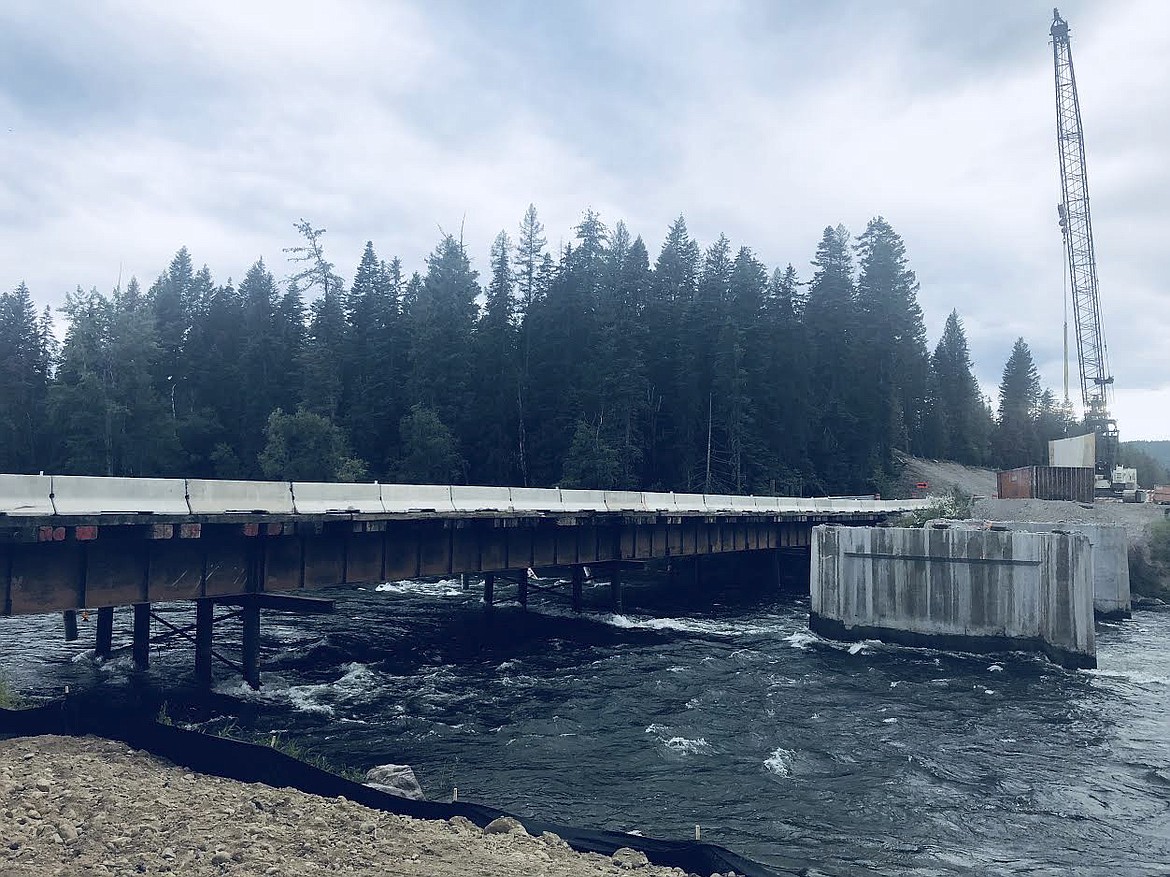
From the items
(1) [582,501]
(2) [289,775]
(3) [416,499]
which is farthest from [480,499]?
(2) [289,775]

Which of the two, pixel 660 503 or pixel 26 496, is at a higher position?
pixel 26 496

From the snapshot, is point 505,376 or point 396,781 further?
point 505,376

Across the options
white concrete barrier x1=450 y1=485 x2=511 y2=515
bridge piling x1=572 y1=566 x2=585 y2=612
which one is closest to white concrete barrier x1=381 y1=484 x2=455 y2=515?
white concrete barrier x1=450 y1=485 x2=511 y2=515

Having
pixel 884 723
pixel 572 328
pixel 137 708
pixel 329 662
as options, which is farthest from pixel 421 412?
pixel 884 723

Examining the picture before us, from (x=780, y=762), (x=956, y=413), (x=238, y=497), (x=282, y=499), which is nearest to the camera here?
(x=780, y=762)

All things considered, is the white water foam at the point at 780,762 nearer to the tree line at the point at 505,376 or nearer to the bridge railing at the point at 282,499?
the bridge railing at the point at 282,499

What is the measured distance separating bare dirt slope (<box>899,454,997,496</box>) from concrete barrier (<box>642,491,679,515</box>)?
56747mm

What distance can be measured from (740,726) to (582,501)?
16.6m

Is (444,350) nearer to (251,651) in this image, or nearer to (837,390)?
(837,390)

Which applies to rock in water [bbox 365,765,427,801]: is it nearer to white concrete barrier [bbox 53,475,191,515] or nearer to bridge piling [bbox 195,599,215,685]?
white concrete barrier [bbox 53,475,191,515]

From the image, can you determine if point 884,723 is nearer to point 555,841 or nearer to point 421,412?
point 555,841

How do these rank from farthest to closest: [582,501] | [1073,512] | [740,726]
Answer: [1073,512]
[582,501]
[740,726]

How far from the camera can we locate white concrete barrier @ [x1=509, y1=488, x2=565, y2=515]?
33.4 metres

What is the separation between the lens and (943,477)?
10025 centimetres
